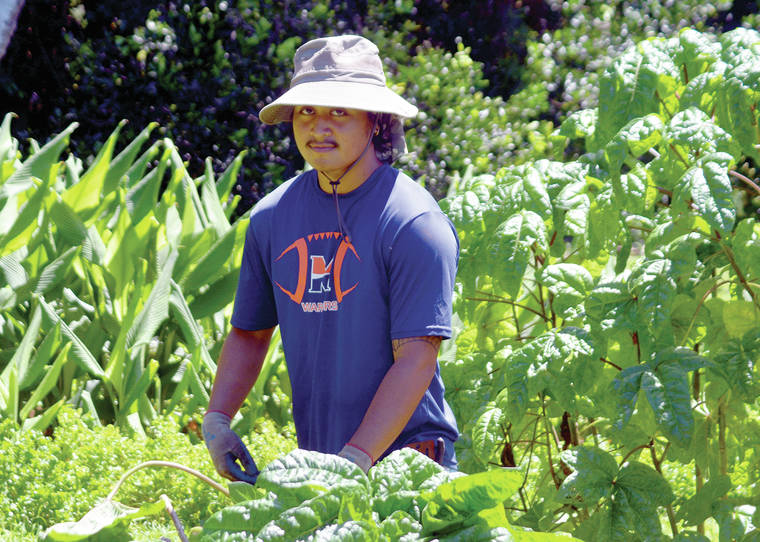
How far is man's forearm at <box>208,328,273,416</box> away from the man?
0.03 meters

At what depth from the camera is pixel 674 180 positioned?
7.23 feet

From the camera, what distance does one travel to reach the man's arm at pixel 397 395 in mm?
1898

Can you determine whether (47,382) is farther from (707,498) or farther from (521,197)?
(707,498)

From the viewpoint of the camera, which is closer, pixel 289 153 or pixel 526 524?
pixel 526 524

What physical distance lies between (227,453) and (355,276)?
0.46 meters

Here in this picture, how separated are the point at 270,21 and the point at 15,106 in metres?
2.13

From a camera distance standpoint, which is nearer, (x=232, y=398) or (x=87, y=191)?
(x=232, y=398)

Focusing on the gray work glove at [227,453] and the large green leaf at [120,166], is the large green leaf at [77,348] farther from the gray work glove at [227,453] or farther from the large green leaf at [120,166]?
the gray work glove at [227,453]

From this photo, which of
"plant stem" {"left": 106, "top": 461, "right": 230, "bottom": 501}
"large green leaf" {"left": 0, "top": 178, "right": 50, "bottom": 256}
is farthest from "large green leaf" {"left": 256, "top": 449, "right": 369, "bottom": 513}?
"large green leaf" {"left": 0, "top": 178, "right": 50, "bottom": 256}

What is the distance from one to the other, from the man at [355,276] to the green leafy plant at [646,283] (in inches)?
11.0

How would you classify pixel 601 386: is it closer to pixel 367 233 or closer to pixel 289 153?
pixel 367 233

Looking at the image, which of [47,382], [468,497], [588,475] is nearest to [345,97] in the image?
[588,475]

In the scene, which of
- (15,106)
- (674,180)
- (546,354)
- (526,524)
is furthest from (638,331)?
(15,106)

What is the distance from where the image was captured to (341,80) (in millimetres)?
2088
